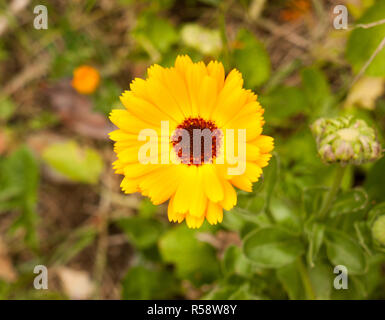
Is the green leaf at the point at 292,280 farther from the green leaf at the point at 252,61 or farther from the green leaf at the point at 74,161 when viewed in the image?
the green leaf at the point at 74,161

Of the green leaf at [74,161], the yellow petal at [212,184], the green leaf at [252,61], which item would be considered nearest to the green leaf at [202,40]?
the green leaf at [252,61]

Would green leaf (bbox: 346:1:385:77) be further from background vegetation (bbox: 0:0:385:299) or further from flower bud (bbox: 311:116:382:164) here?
flower bud (bbox: 311:116:382:164)

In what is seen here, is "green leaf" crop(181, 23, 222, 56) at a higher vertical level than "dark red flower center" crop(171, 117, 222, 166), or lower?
higher

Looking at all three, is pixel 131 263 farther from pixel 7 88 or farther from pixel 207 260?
pixel 7 88

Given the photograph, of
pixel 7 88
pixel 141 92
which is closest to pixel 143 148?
pixel 141 92

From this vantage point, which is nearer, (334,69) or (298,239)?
(298,239)

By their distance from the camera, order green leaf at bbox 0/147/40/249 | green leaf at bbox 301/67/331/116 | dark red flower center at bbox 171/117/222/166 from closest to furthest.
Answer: dark red flower center at bbox 171/117/222/166 → green leaf at bbox 301/67/331/116 → green leaf at bbox 0/147/40/249

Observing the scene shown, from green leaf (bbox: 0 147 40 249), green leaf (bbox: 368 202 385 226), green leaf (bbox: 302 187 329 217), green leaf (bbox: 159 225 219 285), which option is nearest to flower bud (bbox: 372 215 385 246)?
green leaf (bbox: 368 202 385 226)
